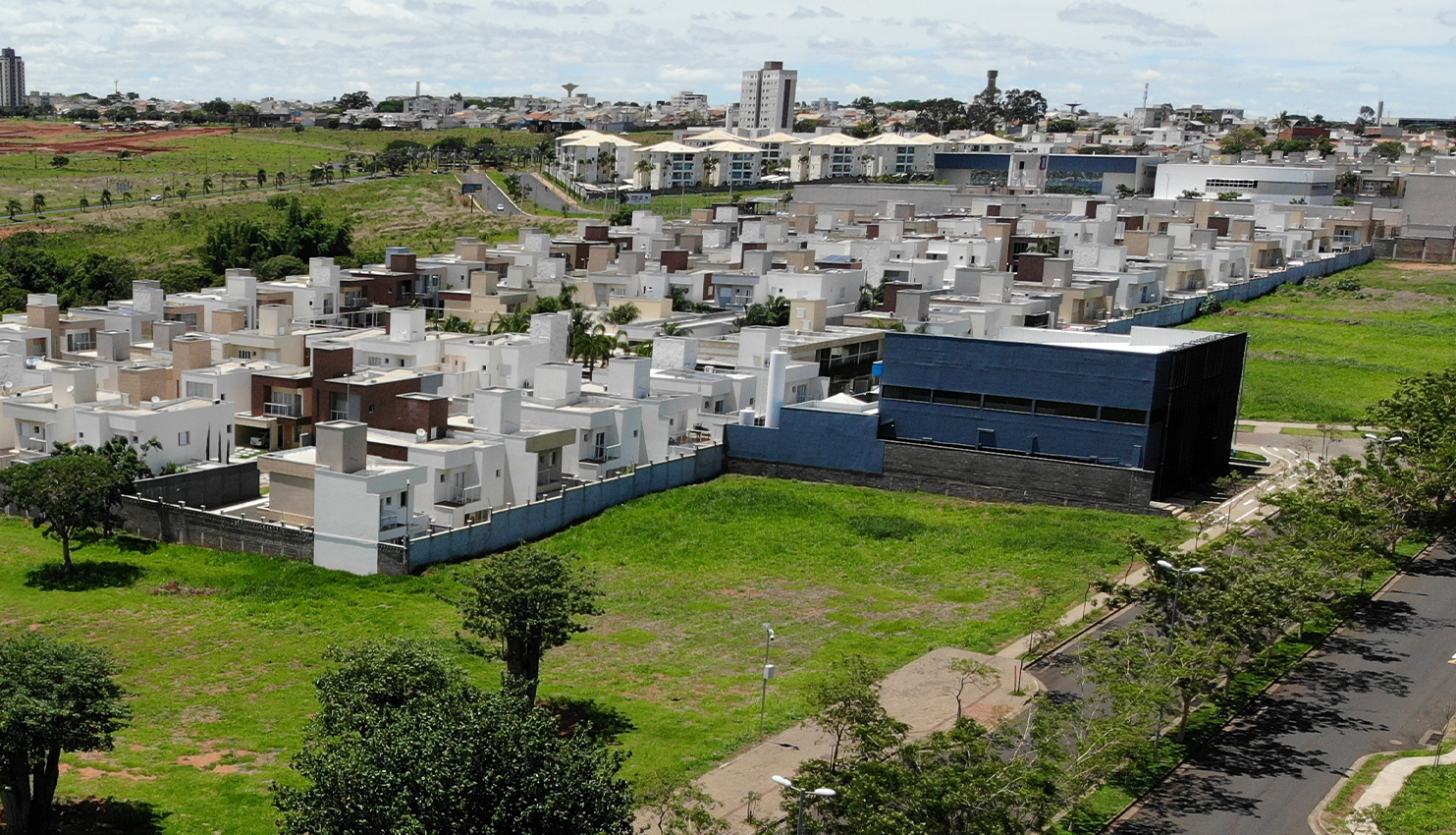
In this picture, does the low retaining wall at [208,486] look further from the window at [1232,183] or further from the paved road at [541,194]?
the window at [1232,183]

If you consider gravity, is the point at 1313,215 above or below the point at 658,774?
above

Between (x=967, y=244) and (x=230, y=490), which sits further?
(x=967, y=244)

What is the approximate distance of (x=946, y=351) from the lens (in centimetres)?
5766

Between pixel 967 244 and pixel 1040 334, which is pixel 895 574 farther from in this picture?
pixel 967 244

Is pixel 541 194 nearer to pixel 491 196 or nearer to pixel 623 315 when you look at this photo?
pixel 491 196

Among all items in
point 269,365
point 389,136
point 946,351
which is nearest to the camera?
point 946,351

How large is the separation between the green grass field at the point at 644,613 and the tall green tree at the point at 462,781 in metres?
5.49

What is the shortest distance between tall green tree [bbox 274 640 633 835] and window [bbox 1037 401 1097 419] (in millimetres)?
33472

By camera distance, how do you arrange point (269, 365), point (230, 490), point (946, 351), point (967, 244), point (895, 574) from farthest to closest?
1. point (967, 244)
2. point (269, 365)
3. point (946, 351)
4. point (230, 490)
5. point (895, 574)

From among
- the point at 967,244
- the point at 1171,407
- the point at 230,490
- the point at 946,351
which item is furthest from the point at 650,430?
the point at 967,244

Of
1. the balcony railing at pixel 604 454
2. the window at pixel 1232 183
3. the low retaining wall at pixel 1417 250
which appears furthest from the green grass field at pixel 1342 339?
the balcony railing at pixel 604 454

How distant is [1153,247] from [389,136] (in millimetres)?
117499

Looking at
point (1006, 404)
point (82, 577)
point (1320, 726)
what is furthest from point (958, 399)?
point (82, 577)

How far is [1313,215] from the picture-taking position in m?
133
